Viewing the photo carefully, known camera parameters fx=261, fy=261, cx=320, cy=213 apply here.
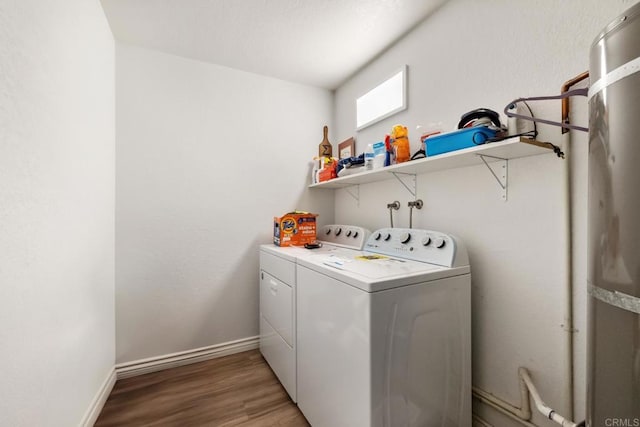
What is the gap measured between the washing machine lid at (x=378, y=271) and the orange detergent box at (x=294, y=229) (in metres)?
0.59

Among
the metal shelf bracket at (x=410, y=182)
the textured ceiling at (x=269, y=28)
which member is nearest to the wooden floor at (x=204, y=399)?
the metal shelf bracket at (x=410, y=182)

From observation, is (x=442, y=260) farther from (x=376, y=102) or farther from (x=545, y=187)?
(x=376, y=102)

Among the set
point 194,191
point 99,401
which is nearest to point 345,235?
point 194,191

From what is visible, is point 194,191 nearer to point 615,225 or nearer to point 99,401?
point 99,401

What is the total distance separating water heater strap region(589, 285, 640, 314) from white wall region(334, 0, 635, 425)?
1.63 ft

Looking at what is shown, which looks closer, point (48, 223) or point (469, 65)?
point (48, 223)

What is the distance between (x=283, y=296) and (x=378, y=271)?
761 mm

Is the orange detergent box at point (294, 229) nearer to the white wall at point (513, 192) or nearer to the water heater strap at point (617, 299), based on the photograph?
the white wall at point (513, 192)

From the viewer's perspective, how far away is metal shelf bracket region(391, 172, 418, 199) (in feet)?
5.60

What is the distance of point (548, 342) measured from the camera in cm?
108

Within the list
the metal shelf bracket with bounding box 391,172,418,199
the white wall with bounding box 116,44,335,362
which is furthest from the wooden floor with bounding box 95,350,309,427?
the metal shelf bracket with bounding box 391,172,418,199

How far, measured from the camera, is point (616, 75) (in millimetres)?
580

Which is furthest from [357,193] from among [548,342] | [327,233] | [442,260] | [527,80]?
[548,342]

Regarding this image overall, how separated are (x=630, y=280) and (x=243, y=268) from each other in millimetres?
2136
